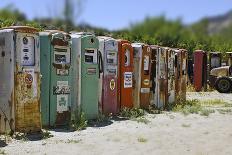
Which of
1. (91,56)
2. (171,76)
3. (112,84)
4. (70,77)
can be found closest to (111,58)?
(112,84)

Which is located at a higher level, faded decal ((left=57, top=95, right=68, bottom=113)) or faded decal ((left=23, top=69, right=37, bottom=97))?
faded decal ((left=23, top=69, right=37, bottom=97))

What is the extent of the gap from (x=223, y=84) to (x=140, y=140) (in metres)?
15.1

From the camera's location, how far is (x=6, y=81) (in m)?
8.64

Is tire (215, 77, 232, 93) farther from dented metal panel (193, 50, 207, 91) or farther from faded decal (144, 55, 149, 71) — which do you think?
faded decal (144, 55, 149, 71)

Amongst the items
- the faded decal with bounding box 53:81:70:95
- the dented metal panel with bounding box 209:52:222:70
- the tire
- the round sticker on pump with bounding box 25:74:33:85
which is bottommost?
the tire

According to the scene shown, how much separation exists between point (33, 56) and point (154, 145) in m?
2.71

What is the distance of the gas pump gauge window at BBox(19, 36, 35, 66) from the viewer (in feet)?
28.7

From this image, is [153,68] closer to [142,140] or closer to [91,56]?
[91,56]

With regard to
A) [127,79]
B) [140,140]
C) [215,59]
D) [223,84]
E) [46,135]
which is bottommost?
[140,140]

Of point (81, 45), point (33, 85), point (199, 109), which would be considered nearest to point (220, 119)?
point (199, 109)

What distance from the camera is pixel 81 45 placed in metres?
10.5

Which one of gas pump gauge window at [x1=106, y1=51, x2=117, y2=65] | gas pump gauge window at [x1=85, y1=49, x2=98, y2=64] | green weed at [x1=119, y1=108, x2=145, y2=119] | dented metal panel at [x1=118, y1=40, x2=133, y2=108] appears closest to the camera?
gas pump gauge window at [x1=85, y1=49, x2=98, y2=64]

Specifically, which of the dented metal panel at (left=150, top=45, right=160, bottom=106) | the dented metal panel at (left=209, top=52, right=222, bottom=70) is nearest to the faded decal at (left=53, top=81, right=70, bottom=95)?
the dented metal panel at (left=150, top=45, right=160, bottom=106)

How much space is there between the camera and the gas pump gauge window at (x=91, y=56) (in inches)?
424
